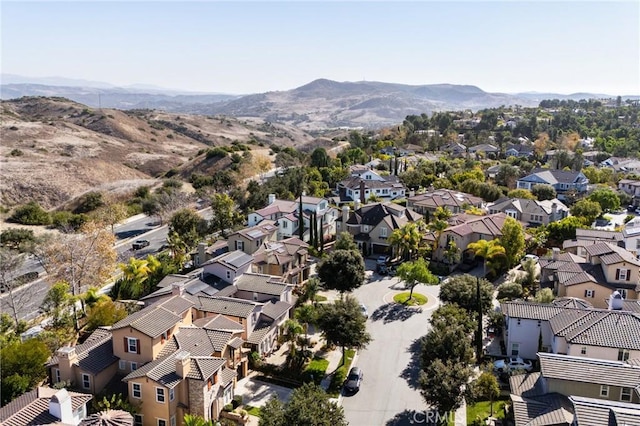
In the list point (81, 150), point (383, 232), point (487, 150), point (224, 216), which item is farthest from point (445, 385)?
point (81, 150)

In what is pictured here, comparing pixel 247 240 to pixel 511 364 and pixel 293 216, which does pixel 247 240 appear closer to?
pixel 293 216

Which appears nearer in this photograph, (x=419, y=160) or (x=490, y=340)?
(x=490, y=340)

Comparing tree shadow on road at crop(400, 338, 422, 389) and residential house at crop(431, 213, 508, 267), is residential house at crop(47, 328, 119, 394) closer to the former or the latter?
tree shadow on road at crop(400, 338, 422, 389)

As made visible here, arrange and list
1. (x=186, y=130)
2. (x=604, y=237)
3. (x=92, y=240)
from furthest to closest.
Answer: (x=186, y=130), (x=604, y=237), (x=92, y=240)

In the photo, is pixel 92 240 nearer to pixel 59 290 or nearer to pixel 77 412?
pixel 59 290

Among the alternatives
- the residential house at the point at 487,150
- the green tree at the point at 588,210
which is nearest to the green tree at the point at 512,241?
the green tree at the point at 588,210

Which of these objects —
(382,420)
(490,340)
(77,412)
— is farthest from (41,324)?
(490,340)

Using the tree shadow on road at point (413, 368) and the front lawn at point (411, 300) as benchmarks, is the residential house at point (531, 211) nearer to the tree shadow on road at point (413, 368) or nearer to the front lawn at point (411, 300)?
the front lawn at point (411, 300)
